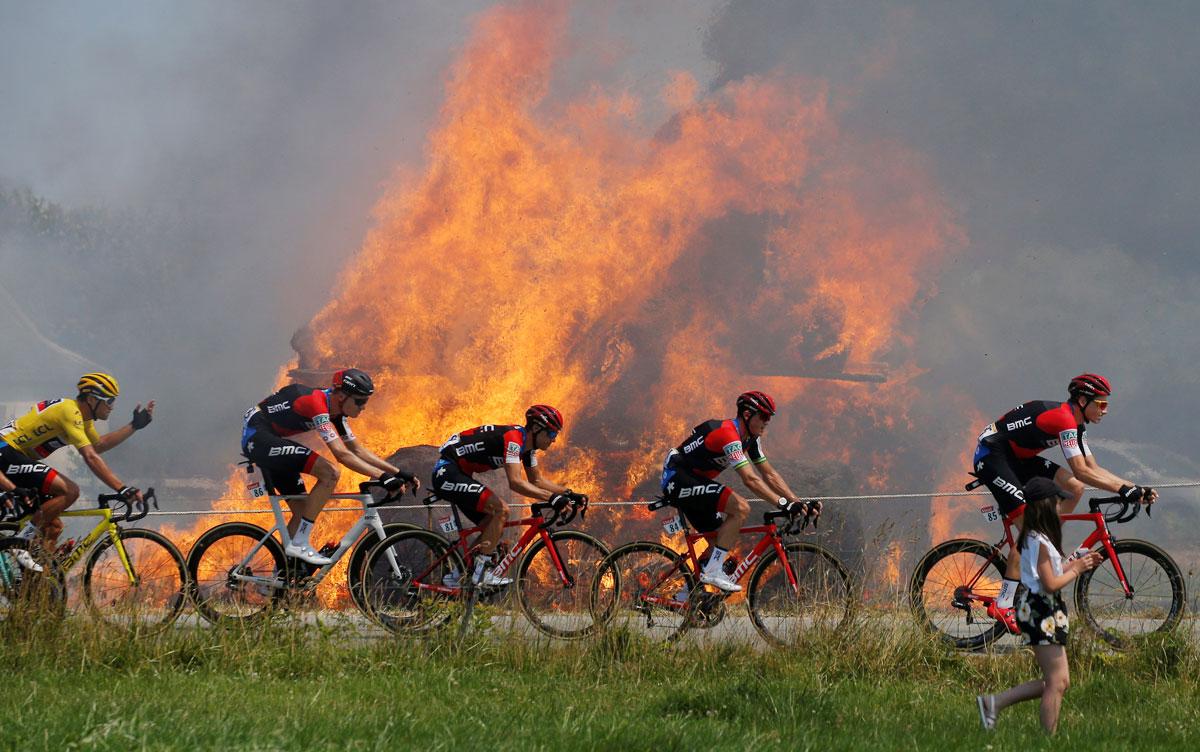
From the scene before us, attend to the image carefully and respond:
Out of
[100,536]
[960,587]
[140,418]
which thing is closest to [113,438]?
[140,418]

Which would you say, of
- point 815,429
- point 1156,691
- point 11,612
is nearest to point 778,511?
point 1156,691

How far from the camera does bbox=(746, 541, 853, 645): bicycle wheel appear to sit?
28.0 feet

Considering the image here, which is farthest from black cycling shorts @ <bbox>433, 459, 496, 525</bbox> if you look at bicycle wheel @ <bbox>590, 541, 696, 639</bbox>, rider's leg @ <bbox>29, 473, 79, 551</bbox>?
rider's leg @ <bbox>29, 473, 79, 551</bbox>

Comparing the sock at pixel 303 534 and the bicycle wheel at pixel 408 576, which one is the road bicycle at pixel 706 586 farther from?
the sock at pixel 303 534

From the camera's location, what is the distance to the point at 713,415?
3919 cm

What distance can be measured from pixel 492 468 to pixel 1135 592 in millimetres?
5391

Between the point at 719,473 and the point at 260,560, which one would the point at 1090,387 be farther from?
the point at 260,560

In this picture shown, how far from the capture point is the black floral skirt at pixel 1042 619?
6059 millimetres

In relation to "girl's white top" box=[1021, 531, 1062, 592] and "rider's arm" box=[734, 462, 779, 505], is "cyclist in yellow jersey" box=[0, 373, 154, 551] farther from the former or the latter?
"girl's white top" box=[1021, 531, 1062, 592]

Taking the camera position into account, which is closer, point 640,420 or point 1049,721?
point 1049,721

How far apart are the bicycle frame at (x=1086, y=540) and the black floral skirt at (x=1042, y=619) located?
9.83 feet

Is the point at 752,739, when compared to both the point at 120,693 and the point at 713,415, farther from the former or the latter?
the point at 713,415

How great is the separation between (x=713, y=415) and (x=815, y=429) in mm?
8761

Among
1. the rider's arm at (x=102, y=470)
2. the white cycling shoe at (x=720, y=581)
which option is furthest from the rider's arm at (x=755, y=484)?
the rider's arm at (x=102, y=470)
